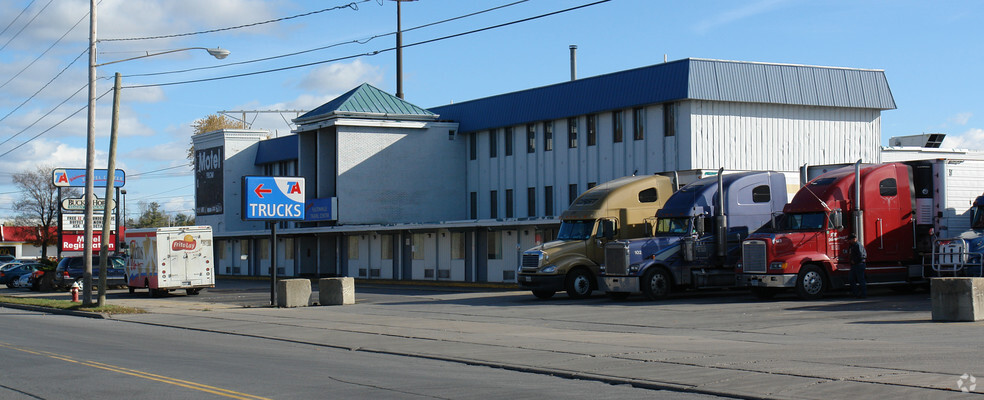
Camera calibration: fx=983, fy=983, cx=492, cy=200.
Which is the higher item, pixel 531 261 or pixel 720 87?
pixel 720 87

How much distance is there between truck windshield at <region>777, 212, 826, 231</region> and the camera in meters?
25.2

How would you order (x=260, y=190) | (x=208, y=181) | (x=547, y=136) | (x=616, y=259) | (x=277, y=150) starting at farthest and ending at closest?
(x=208, y=181) < (x=277, y=150) < (x=547, y=136) < (x=260, y=190) < (x=616, y=259)

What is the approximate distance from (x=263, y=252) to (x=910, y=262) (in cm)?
4345

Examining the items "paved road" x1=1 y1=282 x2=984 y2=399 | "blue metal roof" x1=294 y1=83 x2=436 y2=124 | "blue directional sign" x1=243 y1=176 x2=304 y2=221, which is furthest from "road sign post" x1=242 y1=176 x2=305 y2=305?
"blue metal roof" x1=294 y1=83 x2=436 y2=124

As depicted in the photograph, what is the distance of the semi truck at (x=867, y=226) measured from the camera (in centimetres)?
2492

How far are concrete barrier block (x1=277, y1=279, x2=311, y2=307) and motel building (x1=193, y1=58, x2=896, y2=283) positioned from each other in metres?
9.92

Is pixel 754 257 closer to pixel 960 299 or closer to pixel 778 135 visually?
pixel 960 299

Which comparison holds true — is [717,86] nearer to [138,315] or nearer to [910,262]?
[910,262]

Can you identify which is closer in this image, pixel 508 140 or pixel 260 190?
pixel 260 190

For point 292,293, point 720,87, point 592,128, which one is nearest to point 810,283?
point 292,293

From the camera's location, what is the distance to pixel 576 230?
29375mm

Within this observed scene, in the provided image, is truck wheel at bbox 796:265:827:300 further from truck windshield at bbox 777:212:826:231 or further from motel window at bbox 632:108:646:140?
motel window at bbox 632:108:646:140

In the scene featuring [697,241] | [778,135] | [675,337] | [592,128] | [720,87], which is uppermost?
[720,87]

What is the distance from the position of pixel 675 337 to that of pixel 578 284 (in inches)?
435
